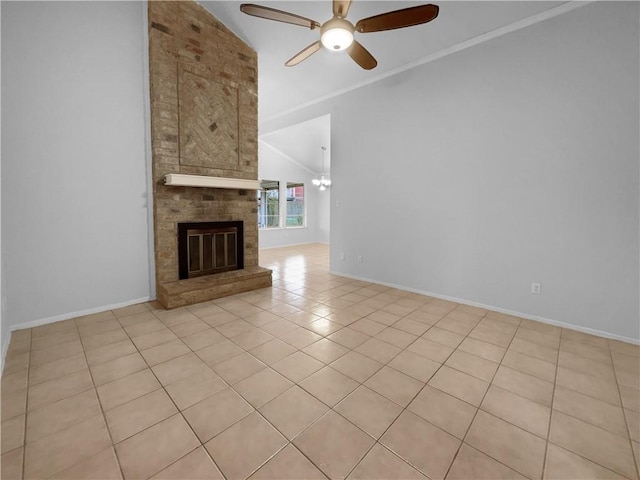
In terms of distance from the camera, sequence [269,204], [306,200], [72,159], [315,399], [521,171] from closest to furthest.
Answer: [315,399] → [72,159] → [521,171] → [269,204] → [306,200]

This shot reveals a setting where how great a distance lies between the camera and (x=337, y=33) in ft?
7.55

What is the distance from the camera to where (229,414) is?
1662mm

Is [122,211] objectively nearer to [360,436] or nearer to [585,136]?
[360,436]

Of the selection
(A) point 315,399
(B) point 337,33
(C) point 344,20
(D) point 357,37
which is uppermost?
(D) point 357,37

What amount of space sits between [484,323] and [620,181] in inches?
→ 74.5

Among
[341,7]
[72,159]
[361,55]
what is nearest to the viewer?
[341,7]

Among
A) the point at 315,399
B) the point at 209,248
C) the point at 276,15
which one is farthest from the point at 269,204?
the point at 315,399

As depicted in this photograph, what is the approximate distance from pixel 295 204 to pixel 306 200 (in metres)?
0.45

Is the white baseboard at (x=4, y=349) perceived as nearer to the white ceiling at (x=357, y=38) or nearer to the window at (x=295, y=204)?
the white ceiling at (x=357, y=38)

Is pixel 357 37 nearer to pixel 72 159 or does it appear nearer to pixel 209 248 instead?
pixel 209 248

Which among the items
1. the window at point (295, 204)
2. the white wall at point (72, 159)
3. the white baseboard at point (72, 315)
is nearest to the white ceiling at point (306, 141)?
the window at point (295, 204)

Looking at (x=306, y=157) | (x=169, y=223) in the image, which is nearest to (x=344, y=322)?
(x=169, y=223)

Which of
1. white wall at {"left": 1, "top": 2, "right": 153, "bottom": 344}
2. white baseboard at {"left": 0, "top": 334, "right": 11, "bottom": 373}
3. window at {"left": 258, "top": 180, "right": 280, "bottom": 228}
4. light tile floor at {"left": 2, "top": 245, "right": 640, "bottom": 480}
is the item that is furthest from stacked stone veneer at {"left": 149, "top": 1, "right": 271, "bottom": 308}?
window at {"left": 258, "top": 180, "right": 280, "bottom": 228}

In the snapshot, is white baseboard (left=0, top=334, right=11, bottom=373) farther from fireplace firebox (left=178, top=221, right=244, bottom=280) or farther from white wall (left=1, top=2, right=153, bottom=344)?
fireplace firebox (left=178, top=221, right=244, bottom=280)
